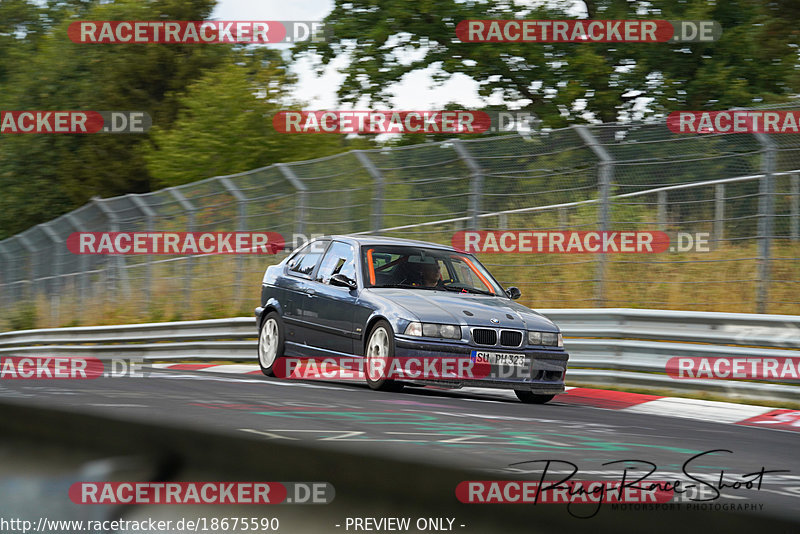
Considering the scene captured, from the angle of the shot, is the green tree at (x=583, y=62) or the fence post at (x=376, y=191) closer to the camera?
the fence post at (x=376, y=191)

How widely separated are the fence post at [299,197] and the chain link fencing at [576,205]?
0.02 meters

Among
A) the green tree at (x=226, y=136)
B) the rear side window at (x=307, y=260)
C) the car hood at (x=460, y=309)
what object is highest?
the green tree at (x=226, y=136)

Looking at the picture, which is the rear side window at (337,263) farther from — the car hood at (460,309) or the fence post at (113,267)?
the fence post at (113,267)

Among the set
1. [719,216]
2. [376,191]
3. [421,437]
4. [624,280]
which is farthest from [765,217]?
[421,437]

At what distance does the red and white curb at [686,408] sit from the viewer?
810 centimetres

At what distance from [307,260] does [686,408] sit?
164 inches

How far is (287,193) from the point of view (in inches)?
638

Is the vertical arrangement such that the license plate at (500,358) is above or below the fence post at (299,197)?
below

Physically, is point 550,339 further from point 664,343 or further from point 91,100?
point 91,100

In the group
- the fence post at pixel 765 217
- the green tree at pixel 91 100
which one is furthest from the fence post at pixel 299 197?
the green tree at pixel 91 100

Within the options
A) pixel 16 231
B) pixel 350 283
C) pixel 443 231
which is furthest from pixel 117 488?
pixel 16 231

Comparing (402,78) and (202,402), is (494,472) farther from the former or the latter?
(402,78)

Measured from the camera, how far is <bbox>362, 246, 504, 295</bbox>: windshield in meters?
9.76

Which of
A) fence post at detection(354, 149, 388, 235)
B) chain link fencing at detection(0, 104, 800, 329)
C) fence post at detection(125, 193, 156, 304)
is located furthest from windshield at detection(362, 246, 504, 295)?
fence post at detection(125, 193, 156, 304)
